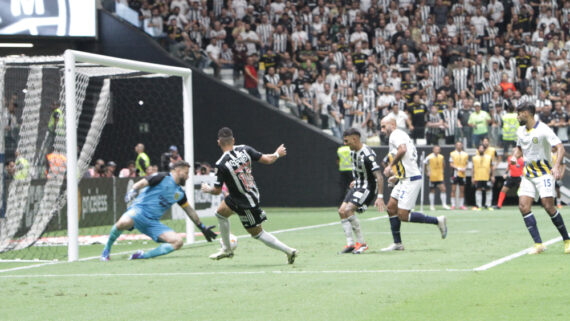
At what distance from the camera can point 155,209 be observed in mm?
14594

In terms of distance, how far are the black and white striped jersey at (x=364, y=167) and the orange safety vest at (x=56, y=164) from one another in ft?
18.3

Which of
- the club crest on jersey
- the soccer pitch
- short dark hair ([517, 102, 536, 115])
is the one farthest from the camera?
short dark hair ([517, 102, 536, 115])

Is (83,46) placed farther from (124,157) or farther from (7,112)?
(7,112)

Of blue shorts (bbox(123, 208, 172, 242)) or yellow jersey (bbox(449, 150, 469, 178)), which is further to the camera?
yellow jersey (bbox(449, 150, 469, 178))

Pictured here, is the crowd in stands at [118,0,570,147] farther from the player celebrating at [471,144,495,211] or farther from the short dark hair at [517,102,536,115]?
the short dark hair at [517,102,536,115]

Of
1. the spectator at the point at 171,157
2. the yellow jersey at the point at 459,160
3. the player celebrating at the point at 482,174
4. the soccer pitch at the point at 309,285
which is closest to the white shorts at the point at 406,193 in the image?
the soccer pitch at the point at 309,285

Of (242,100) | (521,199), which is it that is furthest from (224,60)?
(521,199)

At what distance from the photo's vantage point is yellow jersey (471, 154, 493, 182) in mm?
29000

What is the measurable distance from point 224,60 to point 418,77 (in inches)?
262

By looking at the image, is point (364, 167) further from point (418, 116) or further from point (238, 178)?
point (418, 116)

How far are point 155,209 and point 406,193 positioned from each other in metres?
3.91

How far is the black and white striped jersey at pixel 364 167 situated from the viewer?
14102 mm

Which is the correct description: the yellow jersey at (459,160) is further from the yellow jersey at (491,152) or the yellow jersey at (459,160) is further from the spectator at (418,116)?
the spectator at (418,116)

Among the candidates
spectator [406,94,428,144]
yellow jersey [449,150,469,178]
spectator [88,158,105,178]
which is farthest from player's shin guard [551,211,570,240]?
spectator [406,94,428,144]
